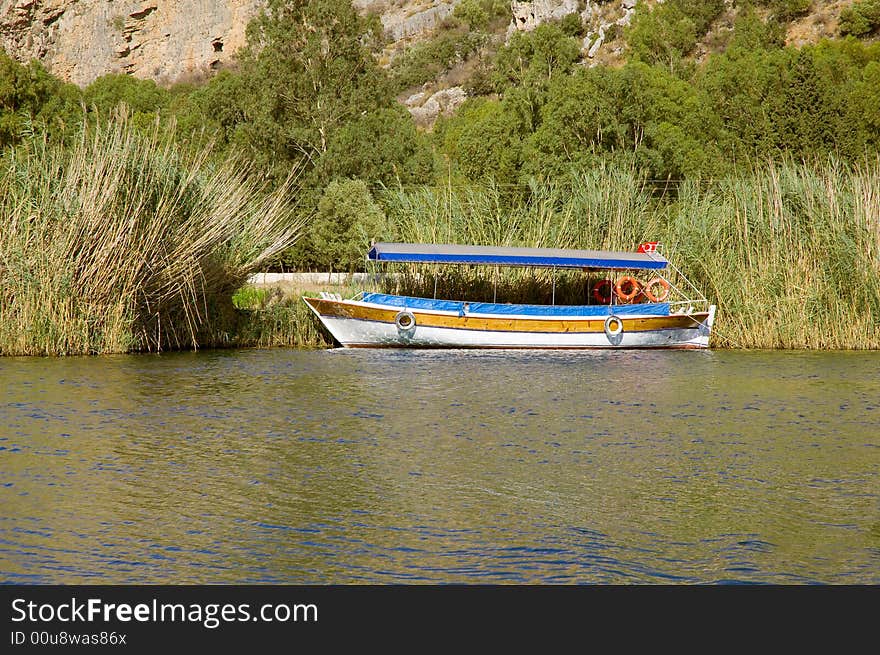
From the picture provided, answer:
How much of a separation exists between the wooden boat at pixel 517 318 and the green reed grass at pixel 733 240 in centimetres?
88

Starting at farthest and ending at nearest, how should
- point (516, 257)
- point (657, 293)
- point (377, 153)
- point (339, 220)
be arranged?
point (377, 153) → point (339, 220) → point (657, 293) → point (516, 257)

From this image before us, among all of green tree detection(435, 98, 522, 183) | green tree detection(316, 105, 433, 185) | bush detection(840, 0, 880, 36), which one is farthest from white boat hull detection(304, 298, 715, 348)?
bush detection(840, 0, 880, 36)

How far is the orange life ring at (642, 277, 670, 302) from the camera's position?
25.8m

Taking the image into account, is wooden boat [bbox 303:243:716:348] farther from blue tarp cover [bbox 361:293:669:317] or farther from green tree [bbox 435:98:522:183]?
green tree [bbox 435:98:522:183]

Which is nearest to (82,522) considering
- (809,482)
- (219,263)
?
(809,482)

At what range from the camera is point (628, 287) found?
2616 centimetres

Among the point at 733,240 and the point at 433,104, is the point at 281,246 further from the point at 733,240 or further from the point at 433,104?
the point at 433,104

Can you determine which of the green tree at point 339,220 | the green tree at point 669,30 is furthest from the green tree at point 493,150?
the green tree at point 669,30

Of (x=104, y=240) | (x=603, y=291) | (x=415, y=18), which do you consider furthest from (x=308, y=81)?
(x=415, y=18)

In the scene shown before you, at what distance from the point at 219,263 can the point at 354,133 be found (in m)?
18.2

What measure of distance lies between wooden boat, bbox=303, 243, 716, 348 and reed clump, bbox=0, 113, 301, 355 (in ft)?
12.1

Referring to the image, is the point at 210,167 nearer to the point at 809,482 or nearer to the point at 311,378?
the point at 311,378

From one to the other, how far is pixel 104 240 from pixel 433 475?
10567mm

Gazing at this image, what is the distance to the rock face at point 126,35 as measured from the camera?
103 metres
